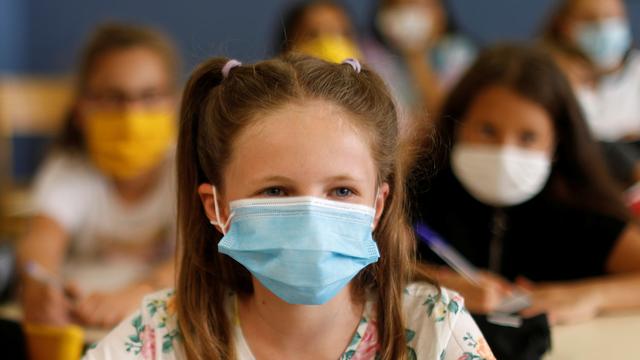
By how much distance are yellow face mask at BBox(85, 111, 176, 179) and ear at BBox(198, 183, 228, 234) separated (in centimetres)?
92

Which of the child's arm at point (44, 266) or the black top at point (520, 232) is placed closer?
the child's arm at point (44, 266)

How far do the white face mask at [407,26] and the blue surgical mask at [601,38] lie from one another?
0.85m

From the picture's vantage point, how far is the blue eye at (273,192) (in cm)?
106

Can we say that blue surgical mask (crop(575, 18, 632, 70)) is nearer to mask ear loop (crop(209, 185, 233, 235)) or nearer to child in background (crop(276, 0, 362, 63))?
child in background (crop(276, 0, 362, 63))

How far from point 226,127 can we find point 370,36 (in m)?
2.70

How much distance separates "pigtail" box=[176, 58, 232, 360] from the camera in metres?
1.19

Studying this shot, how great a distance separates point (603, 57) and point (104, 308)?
2276 mm

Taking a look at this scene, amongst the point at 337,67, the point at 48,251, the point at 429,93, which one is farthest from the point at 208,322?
the point at 429,93

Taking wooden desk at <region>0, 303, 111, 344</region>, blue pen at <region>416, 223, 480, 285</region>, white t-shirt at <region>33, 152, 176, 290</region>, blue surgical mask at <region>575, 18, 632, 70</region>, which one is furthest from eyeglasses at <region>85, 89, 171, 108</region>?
blue surgical mask at <region>575, 18, 632, 70</region>

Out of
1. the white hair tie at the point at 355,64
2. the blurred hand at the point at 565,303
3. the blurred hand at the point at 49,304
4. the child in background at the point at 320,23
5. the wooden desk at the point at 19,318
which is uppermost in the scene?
the white hair tie at the point at 355,64

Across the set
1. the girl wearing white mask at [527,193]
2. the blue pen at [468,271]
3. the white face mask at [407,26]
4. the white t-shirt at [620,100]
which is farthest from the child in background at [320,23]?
the blue pen at [468,271]

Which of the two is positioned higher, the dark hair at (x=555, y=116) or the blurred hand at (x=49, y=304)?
the dark hair at (x=555, y=116)

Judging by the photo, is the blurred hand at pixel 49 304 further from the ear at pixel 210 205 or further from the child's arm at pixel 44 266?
the ear at pixel 210 205

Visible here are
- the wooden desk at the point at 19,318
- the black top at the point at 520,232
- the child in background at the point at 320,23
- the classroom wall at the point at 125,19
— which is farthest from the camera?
the classroom wall at the point at 125,19
